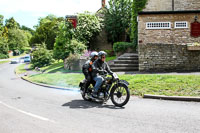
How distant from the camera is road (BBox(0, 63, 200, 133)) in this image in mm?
4867

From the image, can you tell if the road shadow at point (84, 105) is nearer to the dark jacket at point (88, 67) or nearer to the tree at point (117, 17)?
the dark jacket at point (88, 67)

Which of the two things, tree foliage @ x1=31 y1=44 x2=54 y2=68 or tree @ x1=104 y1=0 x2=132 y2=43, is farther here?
tree foliage @ x1=31 y1=44 x2=54 y2=68

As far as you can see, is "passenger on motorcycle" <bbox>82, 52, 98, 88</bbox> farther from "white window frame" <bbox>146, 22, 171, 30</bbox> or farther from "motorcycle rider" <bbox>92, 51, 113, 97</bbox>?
"white window frame" <bbox>146, 22, 171, 30</bbox>

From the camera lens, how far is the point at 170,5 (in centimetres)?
1956

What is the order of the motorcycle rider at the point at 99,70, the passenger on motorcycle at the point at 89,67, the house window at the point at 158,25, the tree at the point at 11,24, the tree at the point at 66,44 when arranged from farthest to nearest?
the tree at the point at 11,24 → the tree at the point at 66,44 → the house window at the point at 158,25 → the passenger on motorcycle at the point at 89,67 → the motorcycle rider at the point at 99,70

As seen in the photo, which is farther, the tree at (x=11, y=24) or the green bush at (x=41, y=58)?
the tree at (x=11, y=24)

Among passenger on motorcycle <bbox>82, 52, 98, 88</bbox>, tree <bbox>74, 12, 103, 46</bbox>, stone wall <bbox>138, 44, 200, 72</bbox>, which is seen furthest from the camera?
tree <bbox>74, 12, 103, 46</bbox>

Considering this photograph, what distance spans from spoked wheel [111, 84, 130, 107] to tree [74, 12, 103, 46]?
1972 cm

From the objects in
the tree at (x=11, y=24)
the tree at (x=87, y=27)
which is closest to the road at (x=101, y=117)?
the tree at (x=87, y=27)

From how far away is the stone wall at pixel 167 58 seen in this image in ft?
45.6

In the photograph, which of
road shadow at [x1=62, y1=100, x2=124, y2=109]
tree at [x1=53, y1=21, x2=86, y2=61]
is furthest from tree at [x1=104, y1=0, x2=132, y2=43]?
road shadow at [x1=62, y1=100, x2=124, y2=109]

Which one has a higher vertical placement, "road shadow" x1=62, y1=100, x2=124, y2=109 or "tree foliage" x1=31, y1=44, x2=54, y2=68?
"tree foliage" x1=31, y1=44, x2=54, y2=68

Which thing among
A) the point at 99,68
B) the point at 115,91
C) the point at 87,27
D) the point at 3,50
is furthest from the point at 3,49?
the point at 115,91

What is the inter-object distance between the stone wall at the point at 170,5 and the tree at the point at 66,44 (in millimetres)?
8392
